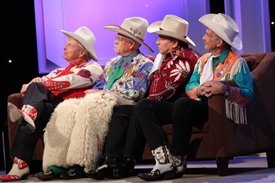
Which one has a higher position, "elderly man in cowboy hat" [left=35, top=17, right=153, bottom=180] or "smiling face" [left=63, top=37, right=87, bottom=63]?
"smiling face" [left=63, top=37, right=87, bottom=63]

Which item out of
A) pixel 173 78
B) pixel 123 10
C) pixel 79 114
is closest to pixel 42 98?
pixel 79 114

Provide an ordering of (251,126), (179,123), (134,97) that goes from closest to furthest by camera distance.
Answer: (179,123) → (251,126) → (134,97)

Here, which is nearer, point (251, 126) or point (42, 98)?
point (251, 126)

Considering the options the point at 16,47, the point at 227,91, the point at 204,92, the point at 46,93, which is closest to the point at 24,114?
the point at 46,93

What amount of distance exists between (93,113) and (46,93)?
51 cm

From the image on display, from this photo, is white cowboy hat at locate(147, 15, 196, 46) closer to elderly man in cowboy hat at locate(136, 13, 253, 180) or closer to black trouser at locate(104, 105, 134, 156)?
elderly man in cowboy hat at locate(136, 13, 253, 180)

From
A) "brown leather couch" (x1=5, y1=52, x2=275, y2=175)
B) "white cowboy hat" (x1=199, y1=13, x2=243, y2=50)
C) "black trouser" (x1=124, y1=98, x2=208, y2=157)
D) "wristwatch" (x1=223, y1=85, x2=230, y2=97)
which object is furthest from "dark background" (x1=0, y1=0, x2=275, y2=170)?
"wristwatch" (x1=223, y1=85, x2=230, y2=97)

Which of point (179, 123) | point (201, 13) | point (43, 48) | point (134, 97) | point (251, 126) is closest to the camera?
point (179, 123)

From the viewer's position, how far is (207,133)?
3467mm

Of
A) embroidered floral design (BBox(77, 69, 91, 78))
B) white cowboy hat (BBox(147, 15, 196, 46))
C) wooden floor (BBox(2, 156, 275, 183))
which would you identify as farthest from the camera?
embroidered floral design (BBox(77, 69, 91, 78))

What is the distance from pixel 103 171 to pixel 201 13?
200 cm

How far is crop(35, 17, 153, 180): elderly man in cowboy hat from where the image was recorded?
12.3 feet

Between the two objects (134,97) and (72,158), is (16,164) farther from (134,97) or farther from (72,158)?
→ (134,97)

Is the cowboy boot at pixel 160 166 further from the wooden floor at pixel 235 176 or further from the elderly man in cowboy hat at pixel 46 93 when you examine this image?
the elderly man in cowboy hat at pixel 46 93
